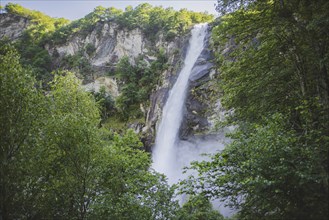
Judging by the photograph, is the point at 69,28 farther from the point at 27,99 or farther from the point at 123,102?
the point at 27,99

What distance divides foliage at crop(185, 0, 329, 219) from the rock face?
65.3 metres

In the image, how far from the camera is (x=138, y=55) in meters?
46.5

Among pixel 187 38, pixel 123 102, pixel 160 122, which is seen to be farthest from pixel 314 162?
pixel 187 38

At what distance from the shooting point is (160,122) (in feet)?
101

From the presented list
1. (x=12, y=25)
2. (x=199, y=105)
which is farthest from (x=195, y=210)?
(x=12, y=25)

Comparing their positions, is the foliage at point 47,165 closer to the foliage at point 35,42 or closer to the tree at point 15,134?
the tree at point 15,134

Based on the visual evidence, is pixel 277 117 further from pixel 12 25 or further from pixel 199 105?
pixel 12 25

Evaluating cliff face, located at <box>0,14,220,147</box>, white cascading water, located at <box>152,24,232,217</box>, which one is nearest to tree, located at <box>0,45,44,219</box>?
white cascading water, located at <box>152,24,232,217</box>

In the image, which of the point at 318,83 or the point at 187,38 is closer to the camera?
the point at 318,83

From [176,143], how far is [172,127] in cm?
240

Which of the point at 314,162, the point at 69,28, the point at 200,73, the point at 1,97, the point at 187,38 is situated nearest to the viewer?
the point at 314,162

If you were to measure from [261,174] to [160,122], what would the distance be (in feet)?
82.6

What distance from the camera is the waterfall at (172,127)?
84.8ft

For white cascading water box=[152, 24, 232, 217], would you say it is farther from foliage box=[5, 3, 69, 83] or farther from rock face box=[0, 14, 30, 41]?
rock face box=[0, 14, 30, 41]
